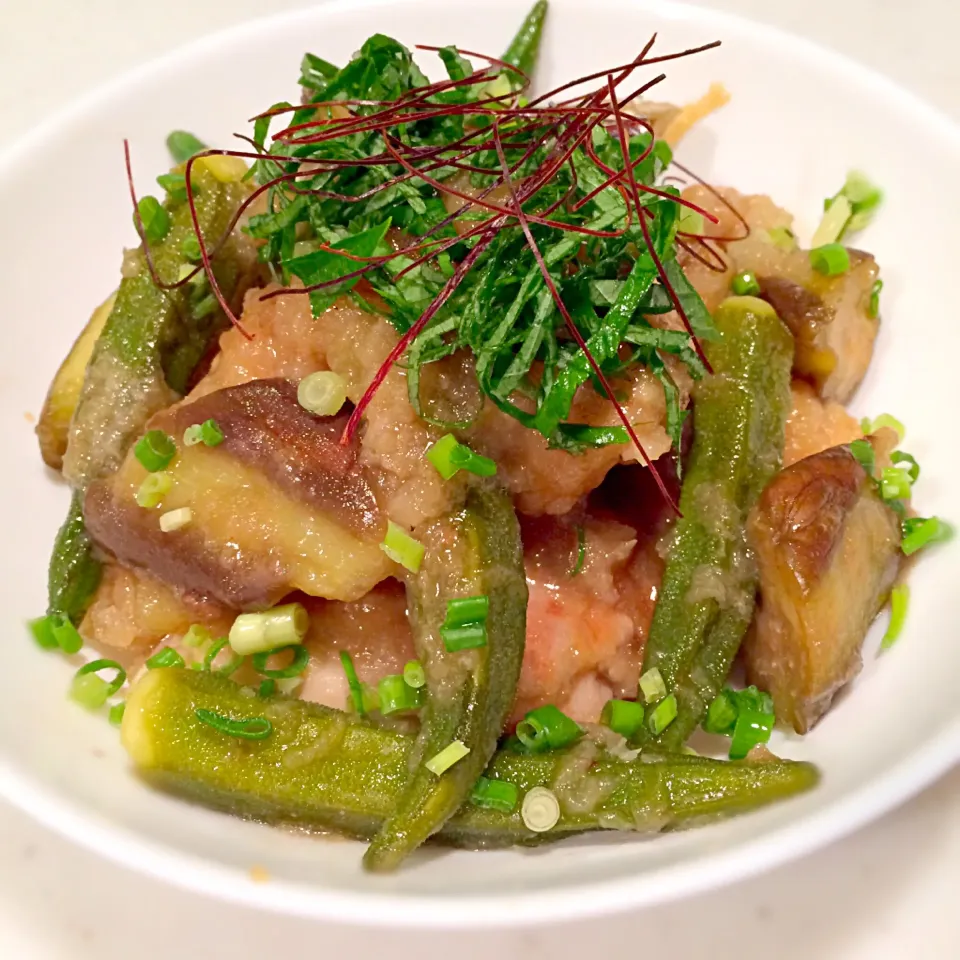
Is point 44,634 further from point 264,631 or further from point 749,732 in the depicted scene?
point 749,732

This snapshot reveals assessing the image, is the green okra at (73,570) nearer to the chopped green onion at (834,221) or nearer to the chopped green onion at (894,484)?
the chopped green onion at (894,484)

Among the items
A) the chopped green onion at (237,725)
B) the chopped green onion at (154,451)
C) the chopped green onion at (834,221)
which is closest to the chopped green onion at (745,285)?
the chopped green onion at (834,221)

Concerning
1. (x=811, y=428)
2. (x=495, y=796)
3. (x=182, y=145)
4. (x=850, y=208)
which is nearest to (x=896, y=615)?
(x=811, y=428)

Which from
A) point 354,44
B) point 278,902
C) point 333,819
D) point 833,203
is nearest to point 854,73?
point 833,203

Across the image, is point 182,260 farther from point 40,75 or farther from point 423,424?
point 40,75

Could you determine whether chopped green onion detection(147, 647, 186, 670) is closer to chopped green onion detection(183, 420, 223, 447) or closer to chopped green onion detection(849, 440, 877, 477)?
chopped green onion detection(183, 420, 223, 447)

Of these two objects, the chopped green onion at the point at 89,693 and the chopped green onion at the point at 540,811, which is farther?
the chopped green onion at the point at 89,693
